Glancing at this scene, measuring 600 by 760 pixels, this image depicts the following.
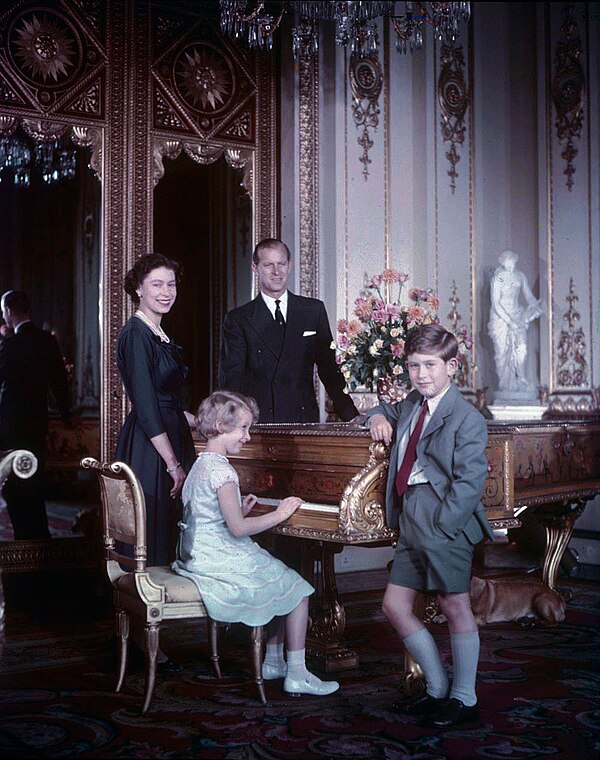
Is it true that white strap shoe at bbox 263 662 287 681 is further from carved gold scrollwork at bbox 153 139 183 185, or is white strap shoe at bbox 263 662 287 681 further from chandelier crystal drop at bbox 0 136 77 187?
chandelier crystal drop at bbox 0 136 77 187

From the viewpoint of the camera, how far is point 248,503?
379 centimetres

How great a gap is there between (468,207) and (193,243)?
6.73 feet

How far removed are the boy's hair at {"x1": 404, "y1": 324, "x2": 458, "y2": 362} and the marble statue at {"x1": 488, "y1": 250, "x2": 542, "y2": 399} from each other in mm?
3512

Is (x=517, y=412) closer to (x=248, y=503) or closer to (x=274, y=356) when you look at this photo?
(x=274, y=356)

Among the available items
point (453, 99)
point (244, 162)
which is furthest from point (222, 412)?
point (453, 99)

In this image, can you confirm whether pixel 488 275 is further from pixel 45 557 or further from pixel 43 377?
pixel 45 557

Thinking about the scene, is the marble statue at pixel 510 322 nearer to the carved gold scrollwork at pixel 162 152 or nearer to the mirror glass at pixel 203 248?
the mirror glass at pixel 203 248

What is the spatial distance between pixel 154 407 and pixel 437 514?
131 cm

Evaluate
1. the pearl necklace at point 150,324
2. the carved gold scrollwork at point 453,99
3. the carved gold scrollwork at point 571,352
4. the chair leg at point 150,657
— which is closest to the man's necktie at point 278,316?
the pearl necklace at point 150,324

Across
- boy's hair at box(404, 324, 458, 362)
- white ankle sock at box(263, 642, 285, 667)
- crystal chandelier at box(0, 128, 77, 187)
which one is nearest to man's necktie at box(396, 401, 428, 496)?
boy's hair at box(404, 324, 458, 362)

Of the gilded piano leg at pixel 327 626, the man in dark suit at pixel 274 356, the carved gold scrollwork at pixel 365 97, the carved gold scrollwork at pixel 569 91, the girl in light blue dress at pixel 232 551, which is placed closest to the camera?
the girl in light blue dress at pixel 232 551

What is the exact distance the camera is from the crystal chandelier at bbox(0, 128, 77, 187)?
19.3 ft

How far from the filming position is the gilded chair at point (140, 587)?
3486 mm

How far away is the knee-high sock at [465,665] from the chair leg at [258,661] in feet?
2.31
